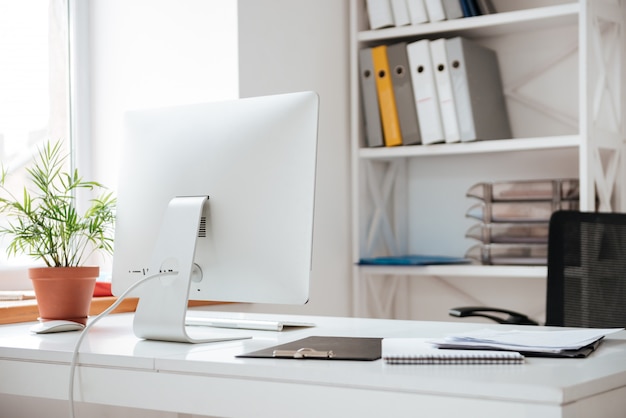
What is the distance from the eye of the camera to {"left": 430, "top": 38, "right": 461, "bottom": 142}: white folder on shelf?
9.41ft

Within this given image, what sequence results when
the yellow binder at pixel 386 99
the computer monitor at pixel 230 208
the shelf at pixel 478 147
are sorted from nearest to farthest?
the computer monitor at pixel 230 208
the shelf at pixel 478 147
the yellow binder at pixel 386 99

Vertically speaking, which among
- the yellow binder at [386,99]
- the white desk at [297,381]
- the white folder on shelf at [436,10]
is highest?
the white folder on shelf at [436,10]

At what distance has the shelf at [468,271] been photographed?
9.08 ft

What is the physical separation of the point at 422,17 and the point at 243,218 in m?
1.61

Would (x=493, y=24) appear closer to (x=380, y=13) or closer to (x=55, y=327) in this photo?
(x=380, y=13)

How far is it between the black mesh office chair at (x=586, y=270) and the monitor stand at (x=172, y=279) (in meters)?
1.09

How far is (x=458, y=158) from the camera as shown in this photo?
10.4 feet

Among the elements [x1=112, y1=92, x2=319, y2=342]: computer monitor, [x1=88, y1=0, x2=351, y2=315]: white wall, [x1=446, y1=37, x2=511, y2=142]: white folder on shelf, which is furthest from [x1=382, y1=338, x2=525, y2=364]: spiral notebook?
[x1=446, y1=37, x2=511, y2=142]: white folder on shelf

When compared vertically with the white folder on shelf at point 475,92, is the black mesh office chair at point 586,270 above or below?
below

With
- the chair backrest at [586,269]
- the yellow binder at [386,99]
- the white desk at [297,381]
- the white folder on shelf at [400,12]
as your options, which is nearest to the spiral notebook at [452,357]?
the white desk at [297,381]

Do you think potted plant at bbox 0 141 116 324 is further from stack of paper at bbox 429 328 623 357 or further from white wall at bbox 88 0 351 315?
stack of paper at bbox 429 328 623 357

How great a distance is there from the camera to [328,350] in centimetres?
133

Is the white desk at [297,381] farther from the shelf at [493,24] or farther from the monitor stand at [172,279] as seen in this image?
the shelf at [493,24]

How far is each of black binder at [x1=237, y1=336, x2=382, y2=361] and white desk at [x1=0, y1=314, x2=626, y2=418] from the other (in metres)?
0.03
